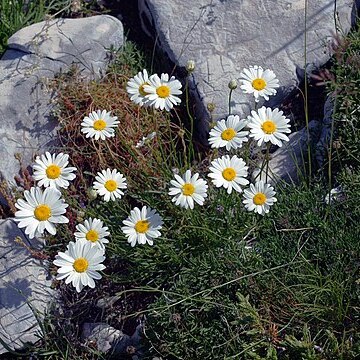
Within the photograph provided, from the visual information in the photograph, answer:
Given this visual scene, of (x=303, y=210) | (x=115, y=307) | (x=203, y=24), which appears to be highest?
(x=203, y=24)

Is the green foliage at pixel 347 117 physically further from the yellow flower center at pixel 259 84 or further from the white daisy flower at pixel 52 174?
the white daisy flower at pixel 52 174

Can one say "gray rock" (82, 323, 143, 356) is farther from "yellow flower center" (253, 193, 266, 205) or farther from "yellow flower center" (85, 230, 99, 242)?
"yellow flower center" (253, 193, 266, 205)

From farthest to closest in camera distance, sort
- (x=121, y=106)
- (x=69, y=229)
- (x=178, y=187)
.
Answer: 1. (x=121, y=106)
2. (x=69, y=229)
3. (x=178, y=187)

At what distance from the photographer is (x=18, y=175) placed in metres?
3.88

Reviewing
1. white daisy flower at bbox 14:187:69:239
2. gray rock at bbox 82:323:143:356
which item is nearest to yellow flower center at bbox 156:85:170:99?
white daisy flower at bbox 14:187:69:239

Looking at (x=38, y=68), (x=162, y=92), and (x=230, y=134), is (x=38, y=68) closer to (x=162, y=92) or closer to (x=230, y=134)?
(x=162, y=92)

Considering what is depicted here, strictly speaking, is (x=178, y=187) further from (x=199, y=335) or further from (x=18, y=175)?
(x=18, y=175)

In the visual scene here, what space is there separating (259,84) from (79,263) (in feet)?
3.61

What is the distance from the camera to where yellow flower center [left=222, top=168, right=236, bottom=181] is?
3072mm

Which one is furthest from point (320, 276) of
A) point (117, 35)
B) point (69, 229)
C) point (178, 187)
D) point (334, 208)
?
point (117, 35)

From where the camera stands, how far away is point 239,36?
4.16 metres

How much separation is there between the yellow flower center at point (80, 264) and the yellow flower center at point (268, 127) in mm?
910

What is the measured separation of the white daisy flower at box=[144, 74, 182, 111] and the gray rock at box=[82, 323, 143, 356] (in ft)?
3.24

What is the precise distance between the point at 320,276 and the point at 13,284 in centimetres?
145
